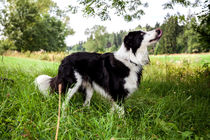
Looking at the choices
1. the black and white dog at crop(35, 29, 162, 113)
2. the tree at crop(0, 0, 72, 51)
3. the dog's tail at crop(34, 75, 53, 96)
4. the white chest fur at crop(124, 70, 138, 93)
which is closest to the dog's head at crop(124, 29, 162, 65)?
the black and white dog at crop(35, 29, 162, 113)

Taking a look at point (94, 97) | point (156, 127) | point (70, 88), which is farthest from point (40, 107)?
point (156, 127)

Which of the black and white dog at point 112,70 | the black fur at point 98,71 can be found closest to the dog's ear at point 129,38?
the black and white dog at point 112,70

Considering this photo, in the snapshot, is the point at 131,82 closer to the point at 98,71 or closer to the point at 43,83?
the point at 98,71

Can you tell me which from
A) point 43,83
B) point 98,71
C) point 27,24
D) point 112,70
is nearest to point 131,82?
point 112,70

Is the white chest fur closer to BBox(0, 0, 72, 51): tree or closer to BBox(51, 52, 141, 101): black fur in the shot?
BBox(51, 52, 141, 101): black fur

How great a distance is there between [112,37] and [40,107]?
49.3 metres

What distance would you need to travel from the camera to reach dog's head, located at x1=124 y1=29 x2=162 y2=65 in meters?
2.37

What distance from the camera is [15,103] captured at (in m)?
2.10

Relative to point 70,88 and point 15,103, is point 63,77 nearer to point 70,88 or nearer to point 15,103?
point 70,88

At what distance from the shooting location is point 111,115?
78.2 inches

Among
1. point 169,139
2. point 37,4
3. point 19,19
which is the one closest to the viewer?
point 169,139

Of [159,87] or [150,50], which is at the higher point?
[150,50]

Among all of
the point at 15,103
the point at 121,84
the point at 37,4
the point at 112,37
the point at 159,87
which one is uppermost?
the point at 37,4

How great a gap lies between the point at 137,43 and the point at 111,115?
3.77 ft
